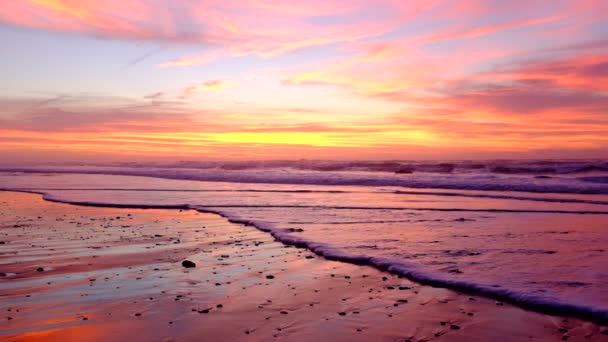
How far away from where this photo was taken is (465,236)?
30.7 ft

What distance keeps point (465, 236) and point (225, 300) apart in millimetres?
5656

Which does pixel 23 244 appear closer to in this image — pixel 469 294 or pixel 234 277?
pixel 234 277

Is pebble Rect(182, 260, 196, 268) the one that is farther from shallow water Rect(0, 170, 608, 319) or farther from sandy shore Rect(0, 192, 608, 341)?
shallow water Rect(0, 170, 608, 319)

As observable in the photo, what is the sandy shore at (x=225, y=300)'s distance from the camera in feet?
14.2

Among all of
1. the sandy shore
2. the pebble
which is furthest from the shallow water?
the pebble

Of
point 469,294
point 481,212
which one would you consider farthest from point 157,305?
point 481,212

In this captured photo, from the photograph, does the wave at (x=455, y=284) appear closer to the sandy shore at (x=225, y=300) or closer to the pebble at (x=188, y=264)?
the sandy shore at (x=225, y=300)

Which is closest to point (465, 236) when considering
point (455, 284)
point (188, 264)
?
→ point (455, 284)

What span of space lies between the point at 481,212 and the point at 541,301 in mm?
8889

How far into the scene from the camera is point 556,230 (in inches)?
397

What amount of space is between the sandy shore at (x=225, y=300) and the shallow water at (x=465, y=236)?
0.49 meters

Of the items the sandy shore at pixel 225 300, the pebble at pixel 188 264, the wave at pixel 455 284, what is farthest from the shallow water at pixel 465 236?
the pebble at pixel 188 264

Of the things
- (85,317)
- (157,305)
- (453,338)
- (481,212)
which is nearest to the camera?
(453,338)

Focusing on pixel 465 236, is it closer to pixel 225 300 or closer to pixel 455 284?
→ pixel 455 284
